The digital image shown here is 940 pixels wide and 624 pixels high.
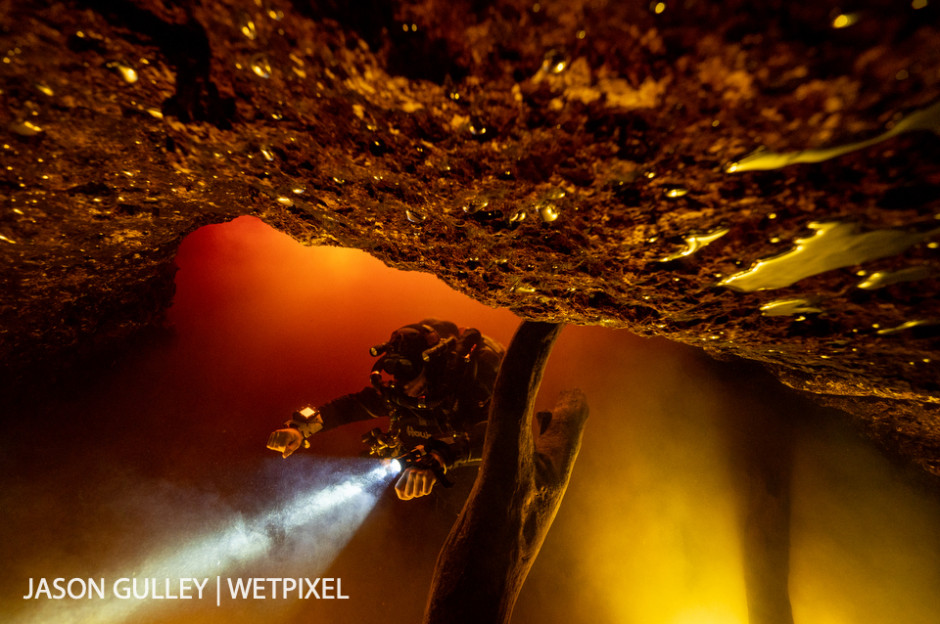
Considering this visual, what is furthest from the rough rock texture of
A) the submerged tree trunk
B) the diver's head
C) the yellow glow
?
the diver's head

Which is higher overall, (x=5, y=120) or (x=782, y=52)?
(x=5, y=120)

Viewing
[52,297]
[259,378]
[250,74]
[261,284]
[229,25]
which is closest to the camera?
[229,25]

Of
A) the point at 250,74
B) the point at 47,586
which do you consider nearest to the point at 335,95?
the point at 250,74

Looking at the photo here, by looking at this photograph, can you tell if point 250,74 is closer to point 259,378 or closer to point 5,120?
point 5,120

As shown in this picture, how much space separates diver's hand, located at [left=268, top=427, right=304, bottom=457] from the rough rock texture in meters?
2.68

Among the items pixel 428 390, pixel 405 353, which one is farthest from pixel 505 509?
pixel 405 353

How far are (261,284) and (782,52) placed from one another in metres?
7.07

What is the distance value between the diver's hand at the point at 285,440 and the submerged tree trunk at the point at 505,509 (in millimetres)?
2531

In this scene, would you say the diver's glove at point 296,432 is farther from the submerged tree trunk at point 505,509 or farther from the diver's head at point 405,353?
the submerged tree trunk at point 505,509

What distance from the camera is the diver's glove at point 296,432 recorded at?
3475 millimetres

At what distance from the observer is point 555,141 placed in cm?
78

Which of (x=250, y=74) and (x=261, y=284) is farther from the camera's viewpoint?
→ (x=261, y=284)

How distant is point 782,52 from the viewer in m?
0.50

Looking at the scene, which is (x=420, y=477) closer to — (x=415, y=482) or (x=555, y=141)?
(x=415, y=482)
